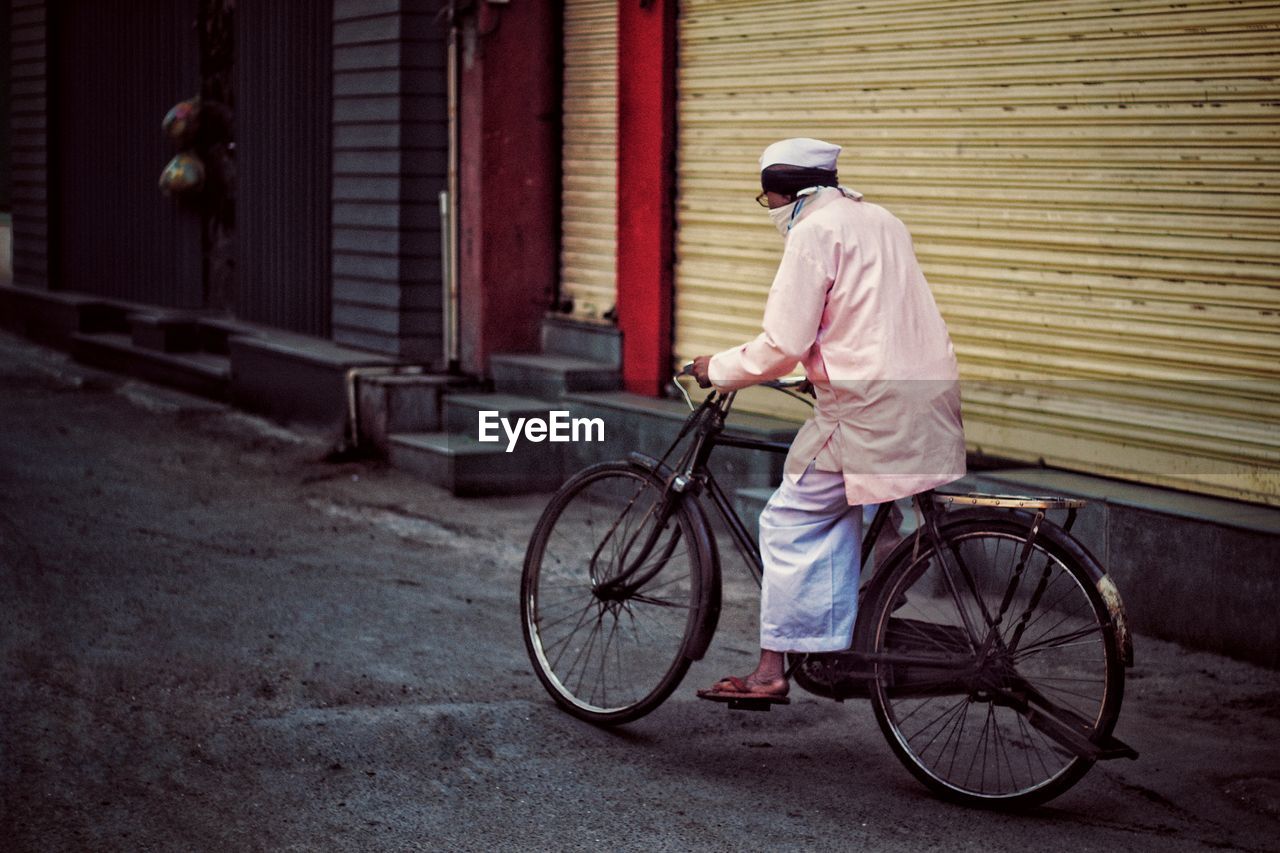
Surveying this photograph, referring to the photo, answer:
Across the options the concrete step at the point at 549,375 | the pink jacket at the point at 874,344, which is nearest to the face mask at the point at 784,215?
the pink jacket at the point at 874,344

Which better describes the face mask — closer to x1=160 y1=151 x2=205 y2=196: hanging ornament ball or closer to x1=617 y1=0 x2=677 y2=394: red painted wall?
x1=617 y1=0 x2=677 y2=394: red painted wall

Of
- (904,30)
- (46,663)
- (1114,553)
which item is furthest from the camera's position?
(904,30)

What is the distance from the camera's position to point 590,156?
37.5 ft

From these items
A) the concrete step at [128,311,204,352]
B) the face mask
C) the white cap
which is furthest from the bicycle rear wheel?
the concrete step at [128,311,204,352]

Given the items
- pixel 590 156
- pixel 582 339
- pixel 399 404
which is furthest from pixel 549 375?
pixel 590 156

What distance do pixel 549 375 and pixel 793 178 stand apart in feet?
19.8

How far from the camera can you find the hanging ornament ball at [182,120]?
619 inches

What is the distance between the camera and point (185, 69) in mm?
16266

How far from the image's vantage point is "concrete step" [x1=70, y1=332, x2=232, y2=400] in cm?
1420

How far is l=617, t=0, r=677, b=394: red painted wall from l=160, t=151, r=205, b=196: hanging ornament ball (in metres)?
6.26

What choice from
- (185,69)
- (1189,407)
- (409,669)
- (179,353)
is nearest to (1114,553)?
(1189,407)

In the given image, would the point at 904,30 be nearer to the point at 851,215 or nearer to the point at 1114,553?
the point at 1114,553

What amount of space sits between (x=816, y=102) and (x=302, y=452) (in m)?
4.35

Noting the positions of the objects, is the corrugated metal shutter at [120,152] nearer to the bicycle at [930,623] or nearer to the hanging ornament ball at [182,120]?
the hanging ornament ball at [182,120]
